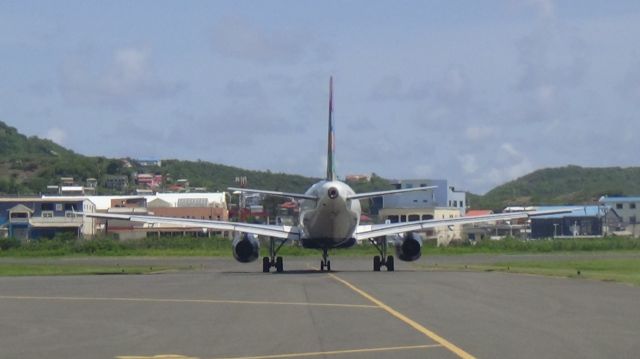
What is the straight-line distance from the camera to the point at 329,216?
5084 cm

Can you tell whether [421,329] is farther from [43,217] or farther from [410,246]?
[43,217]

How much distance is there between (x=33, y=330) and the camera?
22.6 meters

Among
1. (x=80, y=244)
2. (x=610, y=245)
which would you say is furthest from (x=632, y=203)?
(x=80, y=244)

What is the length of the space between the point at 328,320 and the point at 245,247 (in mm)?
30970

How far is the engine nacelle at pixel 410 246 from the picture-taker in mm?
55625

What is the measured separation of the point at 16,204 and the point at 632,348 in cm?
12603

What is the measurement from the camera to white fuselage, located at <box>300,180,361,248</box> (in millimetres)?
49594

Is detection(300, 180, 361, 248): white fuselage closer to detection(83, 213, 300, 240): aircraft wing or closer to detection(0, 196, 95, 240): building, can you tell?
detection(83, 213, 300, 240): aircraft wing

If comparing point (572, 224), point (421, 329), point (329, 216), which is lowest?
point (421, 329)

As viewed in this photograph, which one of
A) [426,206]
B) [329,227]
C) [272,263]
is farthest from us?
[426,206]

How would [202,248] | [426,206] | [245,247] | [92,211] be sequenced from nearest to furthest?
[245,247] < [202,248] < [92,211] < [426,206]

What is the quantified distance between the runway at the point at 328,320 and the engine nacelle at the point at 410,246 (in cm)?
1682

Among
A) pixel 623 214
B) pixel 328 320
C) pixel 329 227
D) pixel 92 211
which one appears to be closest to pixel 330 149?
pixel 329 227

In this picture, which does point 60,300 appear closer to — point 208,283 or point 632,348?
point 208,283
